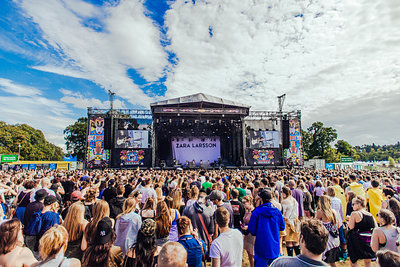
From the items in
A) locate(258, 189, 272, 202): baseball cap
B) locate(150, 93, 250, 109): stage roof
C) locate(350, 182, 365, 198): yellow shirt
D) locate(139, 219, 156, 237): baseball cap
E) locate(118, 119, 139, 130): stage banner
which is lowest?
locate(350, 182, 365, 198): yellow shirt

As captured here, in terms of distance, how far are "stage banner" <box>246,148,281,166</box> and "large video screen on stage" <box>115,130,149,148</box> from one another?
1111 centimetres

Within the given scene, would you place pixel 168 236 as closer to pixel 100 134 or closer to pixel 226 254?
pixel 226 254

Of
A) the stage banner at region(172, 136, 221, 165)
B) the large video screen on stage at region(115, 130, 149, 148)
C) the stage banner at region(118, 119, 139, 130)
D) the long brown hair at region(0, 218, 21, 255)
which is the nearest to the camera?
the long brown hair at region(0, 218, 21, 255)

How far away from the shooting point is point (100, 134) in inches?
842

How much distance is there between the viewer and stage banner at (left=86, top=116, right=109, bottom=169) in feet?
68.8

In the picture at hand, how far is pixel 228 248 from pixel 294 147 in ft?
78.4

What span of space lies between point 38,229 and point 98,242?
1.76 m

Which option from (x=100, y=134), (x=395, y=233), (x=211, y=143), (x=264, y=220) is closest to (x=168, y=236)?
(x=264, y=220)

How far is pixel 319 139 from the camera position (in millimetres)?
43562

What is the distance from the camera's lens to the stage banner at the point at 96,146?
21.0 metres

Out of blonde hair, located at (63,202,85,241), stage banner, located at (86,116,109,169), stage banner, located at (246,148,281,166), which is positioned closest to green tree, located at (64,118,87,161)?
stage banner, located at (86,116,109,169)

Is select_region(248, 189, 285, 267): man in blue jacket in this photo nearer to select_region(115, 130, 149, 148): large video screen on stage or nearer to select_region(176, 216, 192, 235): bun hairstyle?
select_region(176, 216, 192, 235): bun hairstyle

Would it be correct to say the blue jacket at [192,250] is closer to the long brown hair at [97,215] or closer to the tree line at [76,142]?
the long brown hair at [97,215]

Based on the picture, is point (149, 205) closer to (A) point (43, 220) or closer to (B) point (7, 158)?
(A) point (43, 220)
